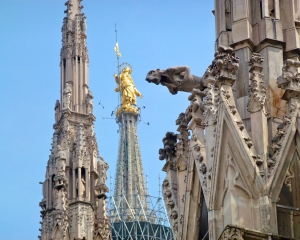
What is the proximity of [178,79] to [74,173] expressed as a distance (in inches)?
1480

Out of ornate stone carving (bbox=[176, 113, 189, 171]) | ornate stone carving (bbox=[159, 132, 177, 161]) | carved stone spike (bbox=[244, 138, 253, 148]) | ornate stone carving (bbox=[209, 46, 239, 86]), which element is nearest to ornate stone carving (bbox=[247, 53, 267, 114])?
ornate stone carving (bbox=[209, 46, 239, 86])

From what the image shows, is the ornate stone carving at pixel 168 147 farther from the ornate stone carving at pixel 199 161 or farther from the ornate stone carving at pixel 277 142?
the ornate stone carving at pixel 277 142

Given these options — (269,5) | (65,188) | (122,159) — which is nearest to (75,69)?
(65,188)

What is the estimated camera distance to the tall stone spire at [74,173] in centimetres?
5409

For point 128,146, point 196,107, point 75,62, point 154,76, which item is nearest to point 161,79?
point 154,76

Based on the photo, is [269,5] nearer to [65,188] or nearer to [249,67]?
[249,67]

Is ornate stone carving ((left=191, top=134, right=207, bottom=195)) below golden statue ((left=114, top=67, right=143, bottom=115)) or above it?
below

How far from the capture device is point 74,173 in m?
56.1

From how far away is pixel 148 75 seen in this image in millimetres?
18531

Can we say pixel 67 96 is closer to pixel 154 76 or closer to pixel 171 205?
pixel 154 76

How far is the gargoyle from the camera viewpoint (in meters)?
18.8

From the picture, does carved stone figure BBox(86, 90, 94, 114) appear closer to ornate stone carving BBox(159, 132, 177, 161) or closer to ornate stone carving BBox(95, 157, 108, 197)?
ornate stone carving BBox(95, 157, 108, 197)

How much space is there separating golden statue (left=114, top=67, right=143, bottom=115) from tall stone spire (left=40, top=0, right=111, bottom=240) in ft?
65.8

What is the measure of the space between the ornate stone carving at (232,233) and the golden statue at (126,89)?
65931 millimetres
